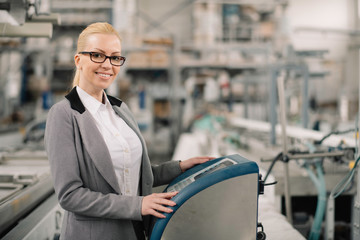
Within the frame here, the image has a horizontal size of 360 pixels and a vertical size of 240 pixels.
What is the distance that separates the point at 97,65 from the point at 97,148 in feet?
0.74

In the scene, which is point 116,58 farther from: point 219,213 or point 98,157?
point 219,213

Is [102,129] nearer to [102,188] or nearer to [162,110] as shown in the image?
[102,188]

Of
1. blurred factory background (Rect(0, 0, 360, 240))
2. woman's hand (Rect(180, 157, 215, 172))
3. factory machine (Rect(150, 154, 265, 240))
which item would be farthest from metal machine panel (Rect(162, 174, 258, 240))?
blurred factory background (Rect(0, 0, 360, 240))

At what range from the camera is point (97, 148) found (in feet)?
2.77

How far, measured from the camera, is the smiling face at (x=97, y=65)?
88 cm

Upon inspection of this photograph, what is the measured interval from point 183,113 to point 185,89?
42cm

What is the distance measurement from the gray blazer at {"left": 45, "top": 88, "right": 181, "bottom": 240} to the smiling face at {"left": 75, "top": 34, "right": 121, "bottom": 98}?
0.05m

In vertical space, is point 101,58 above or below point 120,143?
above

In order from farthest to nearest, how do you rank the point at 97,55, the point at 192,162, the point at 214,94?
the point at 214,94 → the point at 192,162 → the point at 97,55

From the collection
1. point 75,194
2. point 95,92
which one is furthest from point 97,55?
point 75,194

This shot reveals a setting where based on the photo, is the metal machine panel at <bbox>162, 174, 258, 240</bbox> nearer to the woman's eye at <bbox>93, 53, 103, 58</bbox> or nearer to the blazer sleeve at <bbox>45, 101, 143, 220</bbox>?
the blazer sleeve at <bbox>45, 101, 143, 220</bbox>

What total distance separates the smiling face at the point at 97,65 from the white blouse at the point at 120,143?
0.03 m

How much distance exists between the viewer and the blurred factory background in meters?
1.40

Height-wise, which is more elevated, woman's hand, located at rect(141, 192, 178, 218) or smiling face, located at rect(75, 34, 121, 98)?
smiling face, located at rect(75, 34, 121, 98)
